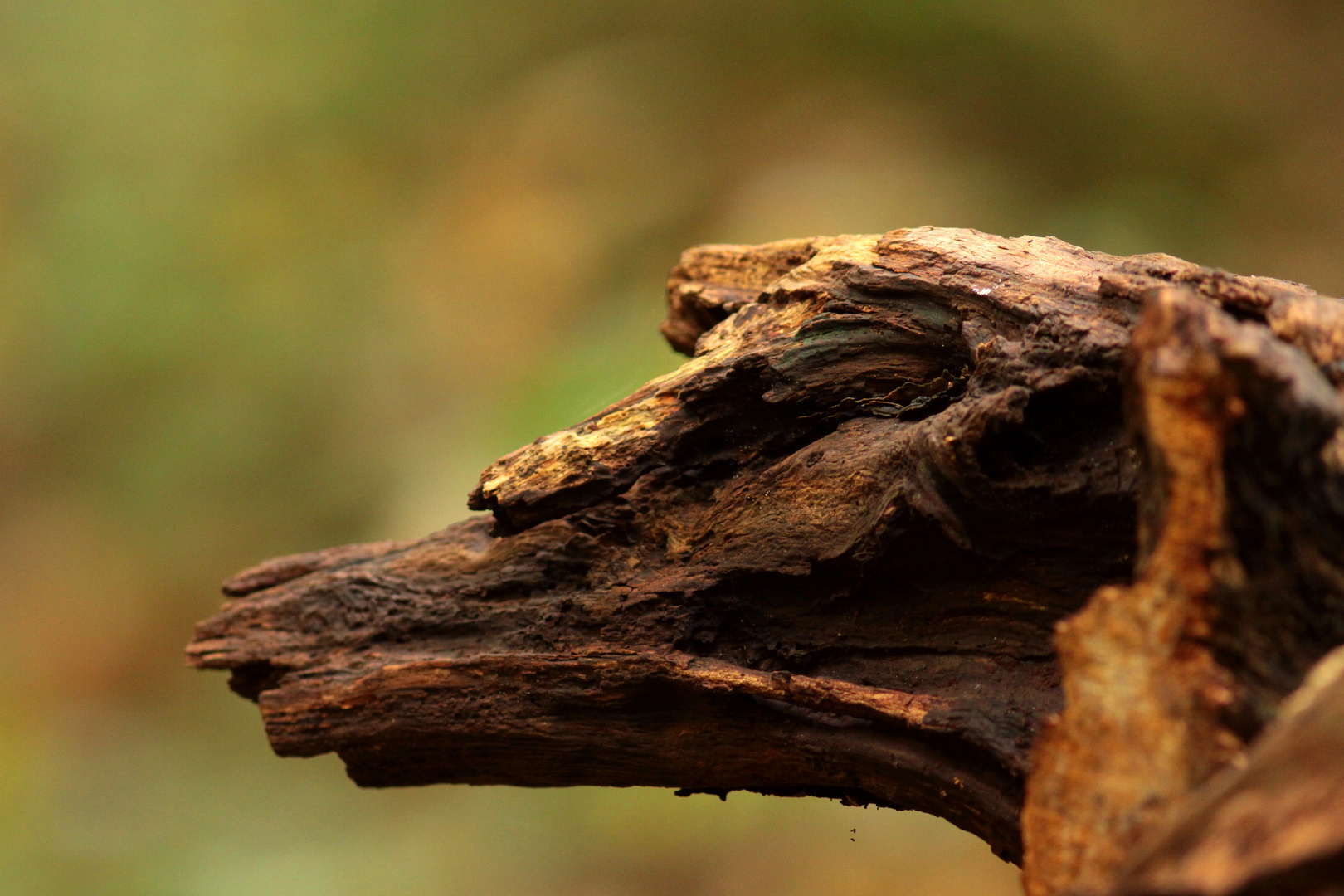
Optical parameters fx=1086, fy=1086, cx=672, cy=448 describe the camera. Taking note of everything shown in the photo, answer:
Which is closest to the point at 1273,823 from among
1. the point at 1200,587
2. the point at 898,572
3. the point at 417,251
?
the point at 1200,587

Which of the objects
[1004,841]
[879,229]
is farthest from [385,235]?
[1004,841]

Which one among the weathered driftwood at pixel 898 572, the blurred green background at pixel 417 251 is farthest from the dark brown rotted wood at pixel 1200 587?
the blurred green background at pixel 417 251

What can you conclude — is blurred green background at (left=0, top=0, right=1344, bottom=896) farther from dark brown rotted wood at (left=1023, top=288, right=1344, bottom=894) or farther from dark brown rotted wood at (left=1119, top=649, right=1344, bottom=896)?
dark brown rotted wood at (left=1119, top=649, right=1344, bottom=896)

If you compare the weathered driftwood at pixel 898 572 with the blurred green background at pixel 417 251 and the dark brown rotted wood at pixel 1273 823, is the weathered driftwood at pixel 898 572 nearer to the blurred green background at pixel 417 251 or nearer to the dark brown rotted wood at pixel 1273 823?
the dark brown rotted wood at pixel 1273 823

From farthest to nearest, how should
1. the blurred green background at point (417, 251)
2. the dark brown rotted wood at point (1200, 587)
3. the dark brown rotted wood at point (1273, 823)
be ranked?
1. the blurred green background at point (417, 251)
2. the dark brown rotted wood at point (1200, 587)
3. the dark brown rotted wood at point (1273, 823)

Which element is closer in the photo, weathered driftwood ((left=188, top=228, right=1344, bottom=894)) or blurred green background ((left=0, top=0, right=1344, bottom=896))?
weathered driftwood ((left=188, top=228, right=1344, bottom=894))

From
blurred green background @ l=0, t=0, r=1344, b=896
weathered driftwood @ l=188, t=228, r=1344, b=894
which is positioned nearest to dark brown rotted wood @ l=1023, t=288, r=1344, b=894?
weathered driftwood @ l=188, t=228, r=1344, b=894
